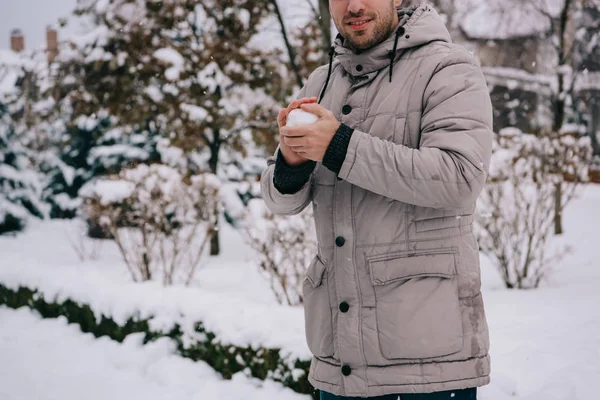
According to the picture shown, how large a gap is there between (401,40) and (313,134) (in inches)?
15.2

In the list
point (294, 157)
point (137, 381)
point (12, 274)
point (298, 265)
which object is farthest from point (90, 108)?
point (294, 157)

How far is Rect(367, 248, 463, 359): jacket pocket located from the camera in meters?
1.45

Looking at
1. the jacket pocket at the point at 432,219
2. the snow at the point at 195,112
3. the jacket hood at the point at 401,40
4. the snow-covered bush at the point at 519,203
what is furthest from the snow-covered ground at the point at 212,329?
the snow at the point at 195,112

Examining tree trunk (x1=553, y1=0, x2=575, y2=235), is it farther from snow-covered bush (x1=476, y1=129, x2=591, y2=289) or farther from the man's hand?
the man's hand

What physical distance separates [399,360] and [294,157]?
591 millimetres

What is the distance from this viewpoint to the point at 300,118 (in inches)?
56.3

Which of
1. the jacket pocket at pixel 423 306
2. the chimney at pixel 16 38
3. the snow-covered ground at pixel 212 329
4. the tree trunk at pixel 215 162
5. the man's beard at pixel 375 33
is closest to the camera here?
the jacket pocket at pixel 423 306

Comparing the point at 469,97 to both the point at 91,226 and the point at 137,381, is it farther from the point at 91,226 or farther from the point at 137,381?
the point at 91,226

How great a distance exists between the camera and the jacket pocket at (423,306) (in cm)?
145

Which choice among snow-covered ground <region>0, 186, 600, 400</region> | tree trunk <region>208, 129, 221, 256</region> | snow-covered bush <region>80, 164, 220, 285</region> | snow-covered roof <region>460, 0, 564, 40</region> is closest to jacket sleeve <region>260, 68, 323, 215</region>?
snow-covered ground <region>0, 186, 600, 400</region>

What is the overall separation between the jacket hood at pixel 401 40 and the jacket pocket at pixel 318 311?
0.56m

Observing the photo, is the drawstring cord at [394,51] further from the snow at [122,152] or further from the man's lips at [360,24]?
the snow at [122,152]

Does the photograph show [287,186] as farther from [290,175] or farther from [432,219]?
[432,219]

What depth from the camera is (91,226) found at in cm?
1281
